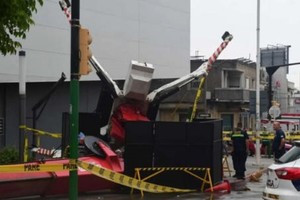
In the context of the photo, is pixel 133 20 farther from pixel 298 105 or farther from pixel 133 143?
pixel 298 105

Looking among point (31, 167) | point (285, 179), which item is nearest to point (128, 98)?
point (31, 167)

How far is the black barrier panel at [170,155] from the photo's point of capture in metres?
13.4

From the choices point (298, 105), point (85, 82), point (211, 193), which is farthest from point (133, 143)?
point (298, 105)

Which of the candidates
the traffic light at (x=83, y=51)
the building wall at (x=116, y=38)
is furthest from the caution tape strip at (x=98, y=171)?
the building wall at (x=116, y=38)

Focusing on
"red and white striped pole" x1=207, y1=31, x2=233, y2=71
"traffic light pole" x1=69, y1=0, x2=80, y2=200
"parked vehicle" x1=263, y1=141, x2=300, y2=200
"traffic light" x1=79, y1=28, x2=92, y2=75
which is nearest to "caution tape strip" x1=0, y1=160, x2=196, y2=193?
"traffic light pole" x1=69, y1=0, x2=80, y2=200

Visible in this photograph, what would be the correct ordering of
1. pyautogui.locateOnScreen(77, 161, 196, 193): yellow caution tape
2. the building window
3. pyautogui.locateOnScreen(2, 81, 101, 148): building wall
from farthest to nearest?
the building window → pyautogui.locateOnScreen(2, 81, 101, 148): building wall → pyautogui.locateOnScreen(77, 161, 196, 193): yellow caution tape

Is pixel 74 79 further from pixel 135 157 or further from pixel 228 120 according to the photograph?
pixel 228 120

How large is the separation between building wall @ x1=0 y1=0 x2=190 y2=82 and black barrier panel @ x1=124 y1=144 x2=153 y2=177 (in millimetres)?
7748

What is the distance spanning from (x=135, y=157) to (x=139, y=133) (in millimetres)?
587

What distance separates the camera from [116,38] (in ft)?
80.8

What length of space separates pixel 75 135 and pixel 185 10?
21.8 m

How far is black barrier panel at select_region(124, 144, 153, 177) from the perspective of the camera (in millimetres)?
13156

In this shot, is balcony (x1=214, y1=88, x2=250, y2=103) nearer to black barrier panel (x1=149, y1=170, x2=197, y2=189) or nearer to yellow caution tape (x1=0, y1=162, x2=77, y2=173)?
black barrier panel (x1=149, y1=170, x2=197, y2=189)

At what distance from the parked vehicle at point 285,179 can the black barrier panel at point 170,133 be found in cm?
496
